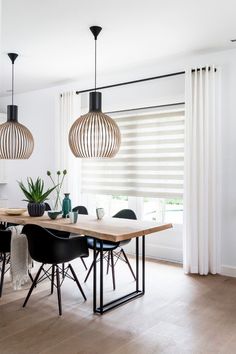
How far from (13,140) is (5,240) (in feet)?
4.25

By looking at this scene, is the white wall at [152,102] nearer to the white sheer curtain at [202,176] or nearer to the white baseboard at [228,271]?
the white baseboard at [228,271]

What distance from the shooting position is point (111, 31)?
12.2 ft

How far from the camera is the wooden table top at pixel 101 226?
305 cm

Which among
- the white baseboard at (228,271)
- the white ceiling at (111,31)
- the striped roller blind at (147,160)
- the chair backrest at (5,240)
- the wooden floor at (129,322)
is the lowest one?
the wooden floor at (129,322)

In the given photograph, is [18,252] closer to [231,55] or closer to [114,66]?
[114,66]

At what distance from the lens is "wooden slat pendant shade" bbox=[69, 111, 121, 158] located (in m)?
3.50

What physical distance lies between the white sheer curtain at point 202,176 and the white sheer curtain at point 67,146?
6.59 ft

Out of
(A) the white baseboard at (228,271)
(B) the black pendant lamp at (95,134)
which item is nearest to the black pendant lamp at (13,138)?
(B) the black pendant lamp at (95,134)

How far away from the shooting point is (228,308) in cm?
331

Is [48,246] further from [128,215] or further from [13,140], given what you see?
[13,140]

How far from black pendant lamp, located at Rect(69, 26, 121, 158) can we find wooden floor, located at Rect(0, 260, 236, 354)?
1466 mm

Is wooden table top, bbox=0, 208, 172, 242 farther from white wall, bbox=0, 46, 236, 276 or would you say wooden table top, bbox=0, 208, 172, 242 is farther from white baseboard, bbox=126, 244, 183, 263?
white baseboard, bbox=126, 244, 183, 263

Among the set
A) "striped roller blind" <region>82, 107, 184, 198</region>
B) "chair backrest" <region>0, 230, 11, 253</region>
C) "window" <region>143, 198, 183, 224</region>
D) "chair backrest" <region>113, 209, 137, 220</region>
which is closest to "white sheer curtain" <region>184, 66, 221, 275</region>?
"striped roller blind" <region>82, 107, 184, 198</region>

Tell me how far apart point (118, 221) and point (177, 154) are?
1610 mm
